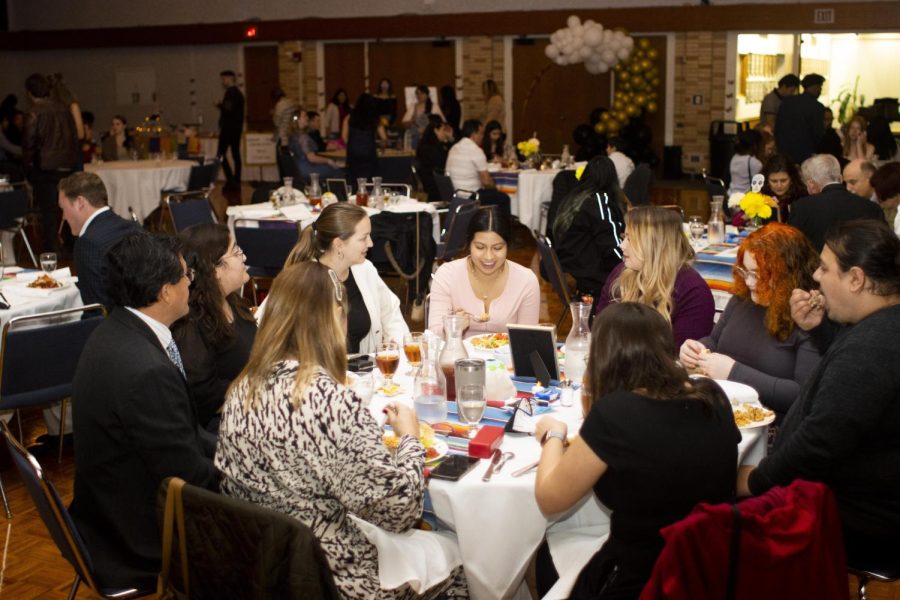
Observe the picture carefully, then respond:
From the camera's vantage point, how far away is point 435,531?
2783 millimetres

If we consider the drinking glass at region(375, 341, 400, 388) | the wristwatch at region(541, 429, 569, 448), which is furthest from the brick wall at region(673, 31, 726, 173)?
the wristwatch at region(541, 429, 569, 448)

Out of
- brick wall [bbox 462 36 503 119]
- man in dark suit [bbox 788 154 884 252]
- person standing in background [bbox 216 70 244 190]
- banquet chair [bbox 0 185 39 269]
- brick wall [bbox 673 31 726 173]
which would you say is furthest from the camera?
brick wall [bbox 462 36 503 119]

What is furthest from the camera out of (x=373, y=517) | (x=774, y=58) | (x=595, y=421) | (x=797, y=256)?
(x=774, y=58)

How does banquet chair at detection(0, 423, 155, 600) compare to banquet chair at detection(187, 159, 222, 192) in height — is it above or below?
below

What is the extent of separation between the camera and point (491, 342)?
12.2 feet

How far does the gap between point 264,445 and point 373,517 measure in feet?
1.13

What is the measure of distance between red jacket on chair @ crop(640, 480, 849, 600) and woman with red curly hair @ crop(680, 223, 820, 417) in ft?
3.95

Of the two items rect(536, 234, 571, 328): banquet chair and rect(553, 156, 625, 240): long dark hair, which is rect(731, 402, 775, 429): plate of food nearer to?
rect(536, 234, 571, 328): banquet chair

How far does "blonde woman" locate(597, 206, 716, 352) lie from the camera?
385 centimetres

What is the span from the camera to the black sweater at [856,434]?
245 centimetres

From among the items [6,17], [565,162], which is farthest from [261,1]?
[565,162]

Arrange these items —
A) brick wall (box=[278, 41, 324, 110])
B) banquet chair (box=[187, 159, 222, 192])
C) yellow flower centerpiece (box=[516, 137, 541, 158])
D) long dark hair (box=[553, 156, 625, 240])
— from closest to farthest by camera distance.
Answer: long dark hair (box=[553, 156, 625, 240]), banquet chair (box=[187, 159, 222, 192]), yellow flower centerpiece (box=[516, 137, 541, 158]), brick wall (box=[278, 41, 324, 110])

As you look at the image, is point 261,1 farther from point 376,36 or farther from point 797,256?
point 797,256

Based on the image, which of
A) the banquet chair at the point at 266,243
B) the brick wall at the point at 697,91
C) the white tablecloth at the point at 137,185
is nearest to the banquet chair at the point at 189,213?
the banquet chair at the point at 266,243
